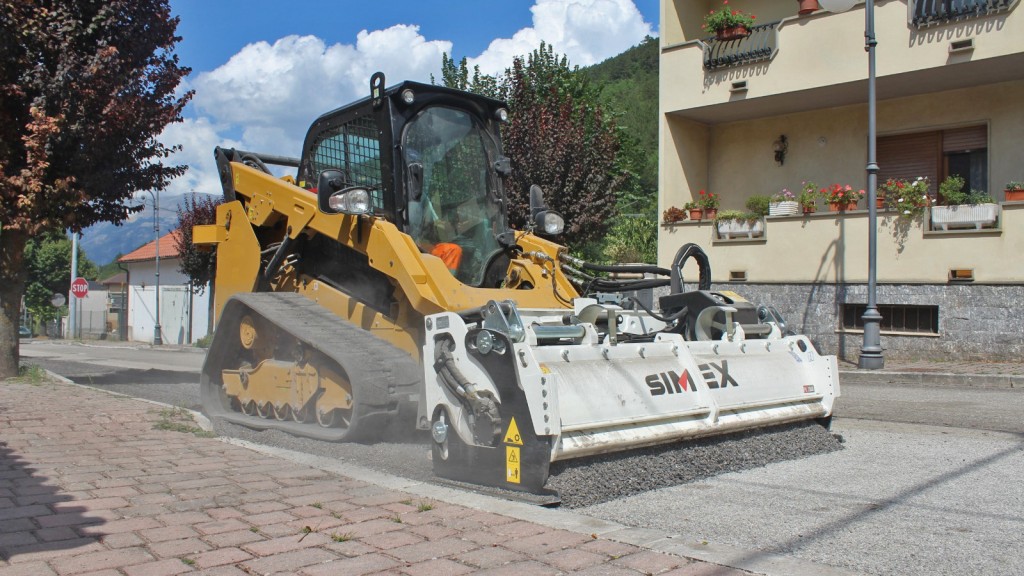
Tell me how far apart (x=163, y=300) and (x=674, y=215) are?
1239 inches

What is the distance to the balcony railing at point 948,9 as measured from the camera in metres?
14.3

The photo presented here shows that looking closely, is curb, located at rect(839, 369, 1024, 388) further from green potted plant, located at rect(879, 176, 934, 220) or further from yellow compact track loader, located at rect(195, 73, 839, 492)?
yellow compact track loader, located at rect(195, 73, 839, 492)

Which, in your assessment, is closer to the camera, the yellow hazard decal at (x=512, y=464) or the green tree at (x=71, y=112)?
the yellow hazard decal at (x=512, y=464)

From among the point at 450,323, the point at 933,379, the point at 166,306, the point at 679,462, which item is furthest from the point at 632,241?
the point at 166,306

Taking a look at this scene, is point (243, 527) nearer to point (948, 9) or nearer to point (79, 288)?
point (948, 9)

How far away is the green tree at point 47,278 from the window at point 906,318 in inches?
2129

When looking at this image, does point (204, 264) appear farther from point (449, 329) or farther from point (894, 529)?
point (894, 529)

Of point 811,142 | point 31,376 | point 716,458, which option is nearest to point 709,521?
point 716,458

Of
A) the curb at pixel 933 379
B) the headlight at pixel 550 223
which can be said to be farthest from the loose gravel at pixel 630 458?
the curb at pixel 933 379

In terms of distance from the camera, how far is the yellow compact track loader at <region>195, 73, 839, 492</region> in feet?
16.1

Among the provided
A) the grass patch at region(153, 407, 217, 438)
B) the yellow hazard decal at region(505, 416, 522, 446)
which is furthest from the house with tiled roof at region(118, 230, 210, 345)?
the yellow hazard decal at region(505, 416, 522, 446)

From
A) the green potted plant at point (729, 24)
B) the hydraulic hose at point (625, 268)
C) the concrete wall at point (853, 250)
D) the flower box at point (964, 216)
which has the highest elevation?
the green potted plant at point (729, 24)

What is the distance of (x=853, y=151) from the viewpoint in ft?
57.1

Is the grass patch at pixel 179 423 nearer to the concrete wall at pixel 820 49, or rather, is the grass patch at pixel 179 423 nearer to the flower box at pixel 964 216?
the flower box at pixel 964 216
